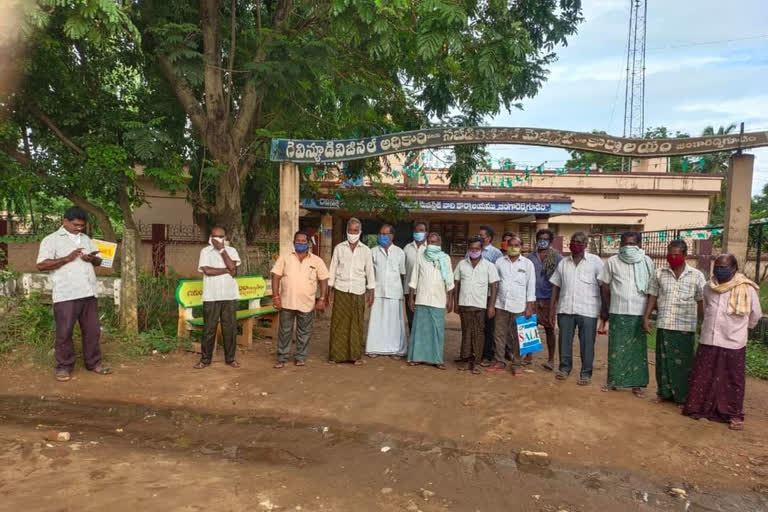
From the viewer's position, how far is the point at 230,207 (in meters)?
7.53

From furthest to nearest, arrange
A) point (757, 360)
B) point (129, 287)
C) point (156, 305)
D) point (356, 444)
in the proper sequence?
point (156, 305) < point (757, 360) < point (129, 287) < point (356, 444)

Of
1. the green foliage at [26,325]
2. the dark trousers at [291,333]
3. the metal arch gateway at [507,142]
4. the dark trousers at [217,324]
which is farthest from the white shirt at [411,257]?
the green foliage at [26,325]

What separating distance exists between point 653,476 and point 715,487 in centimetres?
39

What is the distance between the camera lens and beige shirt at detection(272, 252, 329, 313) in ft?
19.4

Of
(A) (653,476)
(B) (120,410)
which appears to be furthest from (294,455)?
(A) (653,476)

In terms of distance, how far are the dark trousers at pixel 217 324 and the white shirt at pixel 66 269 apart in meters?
1.26

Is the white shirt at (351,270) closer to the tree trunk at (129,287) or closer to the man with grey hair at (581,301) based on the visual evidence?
the man with grey hair at (581,301)

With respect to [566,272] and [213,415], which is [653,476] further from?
[213,415]

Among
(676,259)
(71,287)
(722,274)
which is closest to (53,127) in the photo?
(71,287)

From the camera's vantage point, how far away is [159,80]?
26.7ft

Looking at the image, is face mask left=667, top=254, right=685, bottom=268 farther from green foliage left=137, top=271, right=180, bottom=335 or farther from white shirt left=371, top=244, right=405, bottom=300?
green foliage left=137, top=271, right=180, bottom=335

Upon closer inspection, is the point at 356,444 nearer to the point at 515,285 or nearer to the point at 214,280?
the point at 214,280

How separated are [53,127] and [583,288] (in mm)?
7944

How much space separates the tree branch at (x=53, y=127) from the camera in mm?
7340
